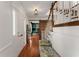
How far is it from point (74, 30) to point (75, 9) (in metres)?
0.36

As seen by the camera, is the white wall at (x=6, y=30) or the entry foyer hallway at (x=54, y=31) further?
the white wall at (x=6, y=30)

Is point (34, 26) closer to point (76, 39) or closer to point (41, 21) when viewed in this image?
point (41, 21)

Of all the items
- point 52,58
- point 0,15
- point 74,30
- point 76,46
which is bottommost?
point 52,58

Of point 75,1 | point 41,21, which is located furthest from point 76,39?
point 41,21

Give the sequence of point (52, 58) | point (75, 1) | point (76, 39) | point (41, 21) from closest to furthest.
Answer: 1. point (76, 39)
2. point (75, 1)
3. point (52, 58)
4. point (41, 21)

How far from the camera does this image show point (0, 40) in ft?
9.65

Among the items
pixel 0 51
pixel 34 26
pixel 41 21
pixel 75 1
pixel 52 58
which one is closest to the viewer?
pixel 75 1

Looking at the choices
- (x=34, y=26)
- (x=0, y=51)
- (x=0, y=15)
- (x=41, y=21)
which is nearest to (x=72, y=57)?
(x=0, y=51)

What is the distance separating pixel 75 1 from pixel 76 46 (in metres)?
0.75

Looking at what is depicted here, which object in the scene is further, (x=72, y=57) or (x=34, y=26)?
(x=34, y=26)

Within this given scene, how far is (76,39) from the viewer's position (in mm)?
2164

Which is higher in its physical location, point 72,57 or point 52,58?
point 72,57

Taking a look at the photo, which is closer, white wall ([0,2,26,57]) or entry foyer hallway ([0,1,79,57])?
entry foyer hallway ([0,1,79,57])

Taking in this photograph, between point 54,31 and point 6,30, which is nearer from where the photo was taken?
point 6,30
